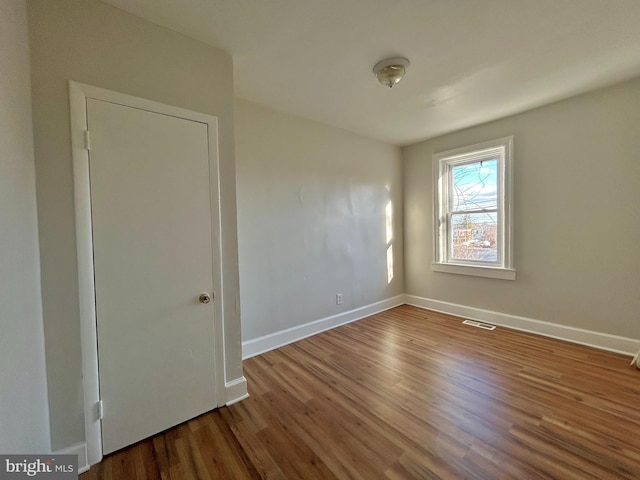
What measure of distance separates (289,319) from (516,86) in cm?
322

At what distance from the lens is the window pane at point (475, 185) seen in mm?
3346

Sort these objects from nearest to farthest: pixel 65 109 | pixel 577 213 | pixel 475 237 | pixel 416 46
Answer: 1. pixel 65 109
2. pixel 416 46
3. pixel 577 213
4. pixel 475 237

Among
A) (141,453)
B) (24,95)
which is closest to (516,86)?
(24,95)

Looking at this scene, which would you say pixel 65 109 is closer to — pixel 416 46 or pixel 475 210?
pixel 416 46

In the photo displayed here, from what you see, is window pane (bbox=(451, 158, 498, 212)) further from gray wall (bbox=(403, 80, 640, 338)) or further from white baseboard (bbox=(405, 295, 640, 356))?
white baseboard (bbox=(405, 295, 640, 356))

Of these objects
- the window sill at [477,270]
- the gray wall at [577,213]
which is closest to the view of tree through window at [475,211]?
the window sill at [477,270]

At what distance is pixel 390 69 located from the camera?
2031mm

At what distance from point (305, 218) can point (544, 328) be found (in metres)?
2.98

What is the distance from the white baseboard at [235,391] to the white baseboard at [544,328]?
9.83 feet

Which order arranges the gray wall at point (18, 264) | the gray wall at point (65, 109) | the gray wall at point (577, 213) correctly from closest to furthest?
the gray wall at point (18, 264)
the gray wall at point (65, 109)
the gray wall at point (577, 213)

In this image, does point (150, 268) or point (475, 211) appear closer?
point (150, 268)

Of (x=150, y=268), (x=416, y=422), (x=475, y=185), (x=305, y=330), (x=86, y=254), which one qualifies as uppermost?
(x=475, y=185)

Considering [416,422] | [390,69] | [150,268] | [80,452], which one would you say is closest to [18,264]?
[150,268]

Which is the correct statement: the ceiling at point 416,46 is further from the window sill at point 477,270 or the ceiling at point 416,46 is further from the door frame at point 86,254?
the window sill at point 477,270
